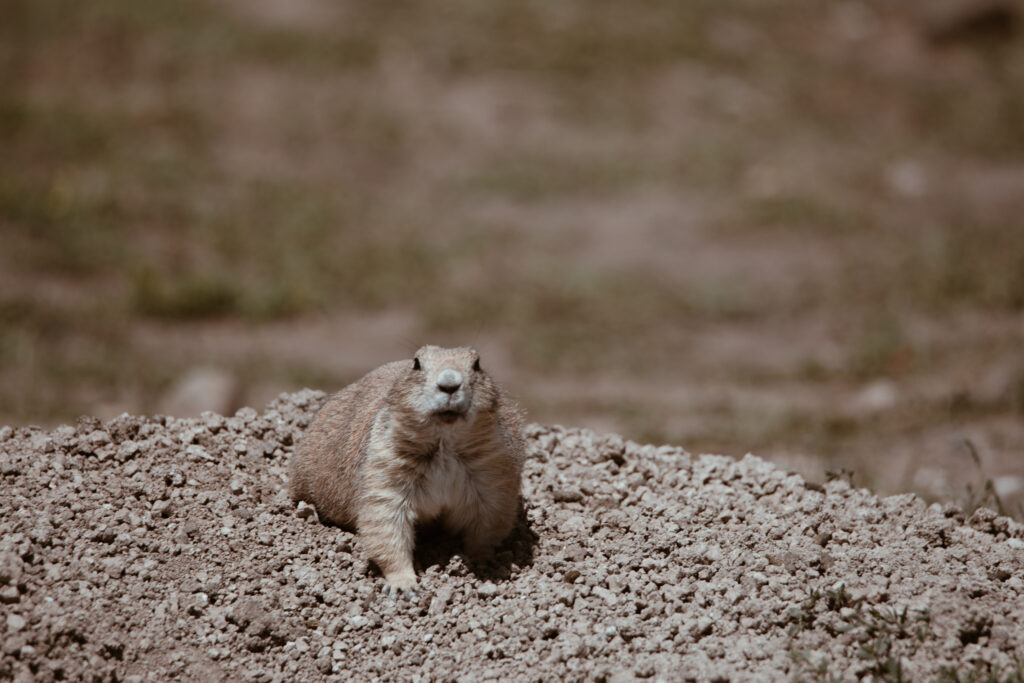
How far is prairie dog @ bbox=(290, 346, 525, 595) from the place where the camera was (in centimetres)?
469

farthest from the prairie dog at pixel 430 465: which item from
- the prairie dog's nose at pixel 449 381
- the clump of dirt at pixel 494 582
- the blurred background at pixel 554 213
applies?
the blurred background at pixel 554 213

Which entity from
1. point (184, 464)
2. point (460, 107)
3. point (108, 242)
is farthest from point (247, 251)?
point (184, 464)

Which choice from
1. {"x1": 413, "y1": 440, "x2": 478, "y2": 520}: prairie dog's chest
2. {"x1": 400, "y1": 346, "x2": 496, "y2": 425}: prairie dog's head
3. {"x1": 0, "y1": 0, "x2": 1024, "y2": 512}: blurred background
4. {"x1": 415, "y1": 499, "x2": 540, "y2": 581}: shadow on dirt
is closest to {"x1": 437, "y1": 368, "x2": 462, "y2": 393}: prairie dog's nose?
{"x1": 400, "y1": 346, "x2": 496, "y2": 425}: prairie dog's head

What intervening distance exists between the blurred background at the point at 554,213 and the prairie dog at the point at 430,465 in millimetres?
3256

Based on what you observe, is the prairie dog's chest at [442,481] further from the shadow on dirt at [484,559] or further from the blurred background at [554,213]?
the blurred background at [554,213]

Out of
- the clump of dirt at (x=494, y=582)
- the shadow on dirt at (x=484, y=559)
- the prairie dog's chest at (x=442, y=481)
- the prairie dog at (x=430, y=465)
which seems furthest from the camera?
the shadow on dirt at (x=484, y=559)

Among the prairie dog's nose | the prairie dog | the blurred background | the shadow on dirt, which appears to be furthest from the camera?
the blurred background

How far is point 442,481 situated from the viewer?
4.86 metres

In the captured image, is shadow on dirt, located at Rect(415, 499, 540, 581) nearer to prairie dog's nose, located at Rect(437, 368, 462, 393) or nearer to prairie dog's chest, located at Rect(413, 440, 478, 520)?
prairie dog's chest, located at Rect(413, 440, 478, 520)

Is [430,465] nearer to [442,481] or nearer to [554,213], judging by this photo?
[442,481]

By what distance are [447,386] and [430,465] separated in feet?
1.64

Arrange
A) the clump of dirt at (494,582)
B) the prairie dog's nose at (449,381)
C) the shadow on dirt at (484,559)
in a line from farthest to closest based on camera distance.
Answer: the shadow on dirt at (484,559)
the prairie dog's nose at (449,381)
the clump of dirt at (494,582)

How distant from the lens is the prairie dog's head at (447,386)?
180 inches

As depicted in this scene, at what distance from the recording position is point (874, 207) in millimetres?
15820
